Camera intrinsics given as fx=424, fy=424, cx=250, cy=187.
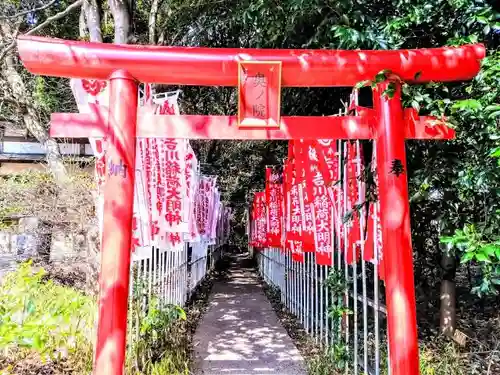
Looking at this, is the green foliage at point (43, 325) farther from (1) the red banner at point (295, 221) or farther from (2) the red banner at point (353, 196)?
(1) the red banner at point (295, 221)

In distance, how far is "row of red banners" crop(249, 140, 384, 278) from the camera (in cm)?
440

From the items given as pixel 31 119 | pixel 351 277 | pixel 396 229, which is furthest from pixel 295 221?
pixel 31 119

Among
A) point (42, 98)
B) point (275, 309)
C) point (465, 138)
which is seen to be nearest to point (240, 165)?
point (275, 309)

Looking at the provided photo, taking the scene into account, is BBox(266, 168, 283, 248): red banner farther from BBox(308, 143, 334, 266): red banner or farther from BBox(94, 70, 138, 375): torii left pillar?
BBox(94, 70, 138, 375): torii left pillar

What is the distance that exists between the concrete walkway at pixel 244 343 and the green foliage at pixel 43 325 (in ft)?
5.10

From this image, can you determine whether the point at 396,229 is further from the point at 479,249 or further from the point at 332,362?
the point at 332,362

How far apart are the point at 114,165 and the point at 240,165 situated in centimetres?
1512

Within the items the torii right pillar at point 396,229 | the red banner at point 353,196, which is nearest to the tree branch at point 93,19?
the red banner at point 353,196

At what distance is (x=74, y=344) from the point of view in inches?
217

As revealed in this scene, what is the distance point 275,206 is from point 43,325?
7522mm

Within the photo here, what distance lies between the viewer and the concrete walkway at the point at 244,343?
19.9 feet

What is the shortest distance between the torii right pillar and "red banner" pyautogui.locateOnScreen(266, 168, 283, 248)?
6.28m

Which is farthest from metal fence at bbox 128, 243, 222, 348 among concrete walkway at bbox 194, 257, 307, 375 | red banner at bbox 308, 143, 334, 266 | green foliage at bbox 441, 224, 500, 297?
green foliage at bbox 441, 224, 500, 297

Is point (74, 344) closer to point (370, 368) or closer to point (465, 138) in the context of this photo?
point (370, 368)
